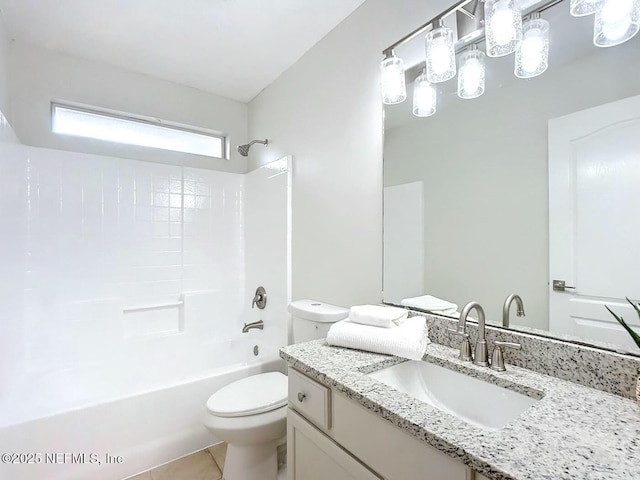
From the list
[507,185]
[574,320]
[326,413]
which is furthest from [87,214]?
[574,320]

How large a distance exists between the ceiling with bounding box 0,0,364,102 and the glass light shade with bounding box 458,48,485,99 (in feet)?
2.57

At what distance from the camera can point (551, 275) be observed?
39.9 inches

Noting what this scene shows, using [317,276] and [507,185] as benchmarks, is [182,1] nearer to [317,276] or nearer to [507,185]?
[317,276]

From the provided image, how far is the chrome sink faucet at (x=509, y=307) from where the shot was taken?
108cm

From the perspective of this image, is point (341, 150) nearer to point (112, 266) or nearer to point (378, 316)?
point (378, 316)

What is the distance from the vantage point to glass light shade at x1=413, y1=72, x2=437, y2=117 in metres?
1.36

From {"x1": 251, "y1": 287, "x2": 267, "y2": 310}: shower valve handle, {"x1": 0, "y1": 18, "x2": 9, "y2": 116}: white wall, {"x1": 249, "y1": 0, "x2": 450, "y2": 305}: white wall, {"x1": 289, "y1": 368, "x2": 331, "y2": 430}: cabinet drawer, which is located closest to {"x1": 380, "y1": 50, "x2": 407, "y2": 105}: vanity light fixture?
{"x1": 249, "y1": 0, "x2": 450, "y2": 305}: white wall

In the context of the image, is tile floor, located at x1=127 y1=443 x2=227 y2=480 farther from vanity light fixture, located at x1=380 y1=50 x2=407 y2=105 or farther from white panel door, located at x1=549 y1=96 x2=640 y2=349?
vanity light fixture, located at x1=380 y1=50 x2=407 y2=105

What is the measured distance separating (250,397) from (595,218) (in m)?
1.58

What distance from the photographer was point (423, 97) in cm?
139

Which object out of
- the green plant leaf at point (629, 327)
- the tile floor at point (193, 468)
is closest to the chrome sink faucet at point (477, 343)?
the green plant leaf at point (629, 327)

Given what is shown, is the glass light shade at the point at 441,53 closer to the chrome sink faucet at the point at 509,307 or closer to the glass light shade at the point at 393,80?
the glass light shade at the point at 393,80

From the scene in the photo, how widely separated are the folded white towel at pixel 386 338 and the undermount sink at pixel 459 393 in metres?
0.06

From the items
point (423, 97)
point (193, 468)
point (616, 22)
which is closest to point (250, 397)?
point (193, 468)
